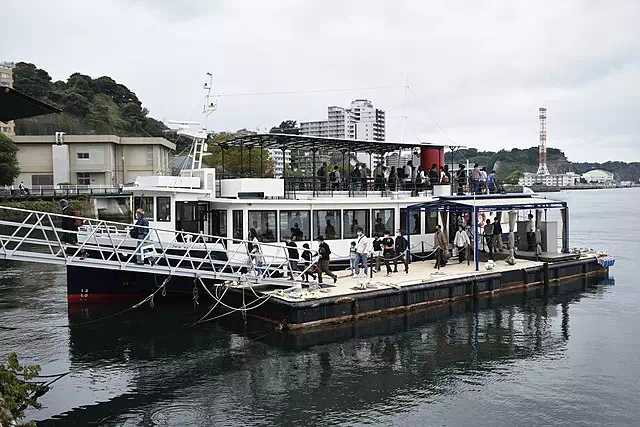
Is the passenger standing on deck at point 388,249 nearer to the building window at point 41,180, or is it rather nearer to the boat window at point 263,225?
the boat window at point 263,225

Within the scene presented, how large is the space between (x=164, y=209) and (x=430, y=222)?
11654 mm

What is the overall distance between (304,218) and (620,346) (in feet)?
36.8

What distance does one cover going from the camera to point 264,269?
60.5 ft

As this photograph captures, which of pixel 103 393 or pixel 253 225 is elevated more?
pixel 253 225

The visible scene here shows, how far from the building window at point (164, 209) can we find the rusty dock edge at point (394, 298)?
373 centimetres

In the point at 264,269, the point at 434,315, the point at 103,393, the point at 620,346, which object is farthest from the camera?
the point at 434,315

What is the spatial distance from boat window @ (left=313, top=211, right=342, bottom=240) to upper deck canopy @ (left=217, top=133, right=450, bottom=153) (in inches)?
117

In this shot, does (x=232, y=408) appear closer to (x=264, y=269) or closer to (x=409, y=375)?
(x=409, y=375)

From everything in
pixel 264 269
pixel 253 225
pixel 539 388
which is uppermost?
pixel 253 225

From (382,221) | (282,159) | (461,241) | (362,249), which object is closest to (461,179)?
(461,241)

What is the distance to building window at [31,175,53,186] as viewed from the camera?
6681 centimetres

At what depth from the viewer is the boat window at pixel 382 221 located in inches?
937

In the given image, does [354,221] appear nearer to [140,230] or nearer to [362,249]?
[362,249]

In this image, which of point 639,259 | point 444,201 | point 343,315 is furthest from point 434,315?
point 639,259
